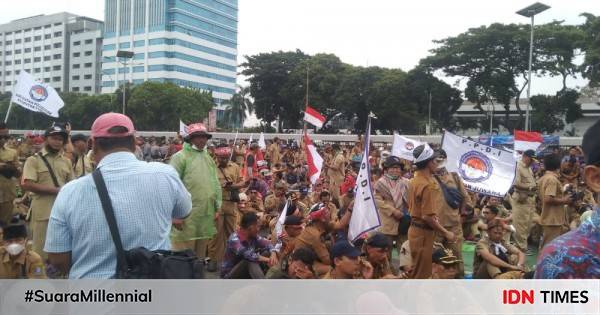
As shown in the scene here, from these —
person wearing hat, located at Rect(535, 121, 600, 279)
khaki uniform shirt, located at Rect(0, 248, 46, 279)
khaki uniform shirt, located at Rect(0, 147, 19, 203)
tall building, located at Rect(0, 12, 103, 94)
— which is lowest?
khaki uniform shirt, located at Rect(0, 248, 46, 279)

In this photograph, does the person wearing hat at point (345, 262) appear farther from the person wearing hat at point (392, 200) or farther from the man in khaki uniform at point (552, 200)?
the man in khaki uniform at point (552, 200)

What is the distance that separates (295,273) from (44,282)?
211cm

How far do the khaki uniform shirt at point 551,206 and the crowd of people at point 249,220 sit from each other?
15 mm

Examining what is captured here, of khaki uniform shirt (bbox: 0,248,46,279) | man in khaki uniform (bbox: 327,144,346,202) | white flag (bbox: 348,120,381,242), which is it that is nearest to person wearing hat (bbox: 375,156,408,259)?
white flag (bbox: 348,120,381,242)

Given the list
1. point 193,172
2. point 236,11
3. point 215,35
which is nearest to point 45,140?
point 193,172

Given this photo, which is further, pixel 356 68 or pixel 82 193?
pixel 356 68

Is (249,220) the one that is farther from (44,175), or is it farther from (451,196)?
(451,196)

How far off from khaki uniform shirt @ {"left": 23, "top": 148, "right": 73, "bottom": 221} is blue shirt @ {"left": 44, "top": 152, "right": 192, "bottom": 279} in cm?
274

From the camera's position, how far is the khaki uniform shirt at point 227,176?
7016 millimetres

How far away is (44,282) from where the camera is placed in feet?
9.50

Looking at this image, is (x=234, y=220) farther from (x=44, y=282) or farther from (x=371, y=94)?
(x=371, y=94)

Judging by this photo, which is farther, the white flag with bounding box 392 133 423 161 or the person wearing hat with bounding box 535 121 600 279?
the white flag with bounding box 392 133 423 161

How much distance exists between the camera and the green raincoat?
204 inches

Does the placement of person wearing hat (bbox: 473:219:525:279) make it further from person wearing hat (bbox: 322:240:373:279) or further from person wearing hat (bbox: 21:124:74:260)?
person wearing hat (bbox: 21:124:74:260)
